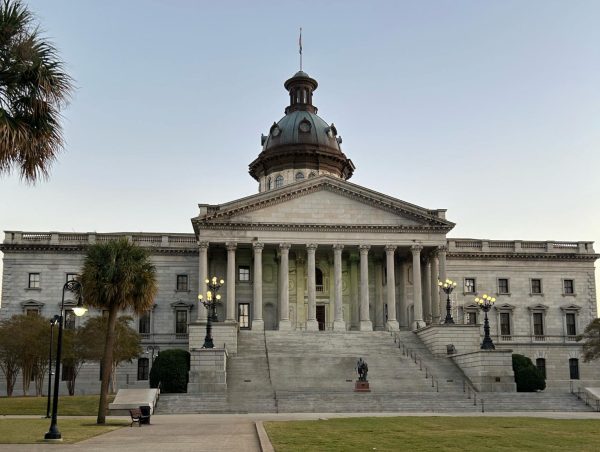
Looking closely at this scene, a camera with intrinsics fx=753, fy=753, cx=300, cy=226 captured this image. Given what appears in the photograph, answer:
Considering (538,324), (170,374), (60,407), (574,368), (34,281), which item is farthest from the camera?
(538,324)

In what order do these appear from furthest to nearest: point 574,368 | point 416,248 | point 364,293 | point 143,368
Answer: point 574,368
point 143,368
point 416,248
point 364,293

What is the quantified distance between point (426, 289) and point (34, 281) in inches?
1355

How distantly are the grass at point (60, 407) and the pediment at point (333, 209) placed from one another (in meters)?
22.4

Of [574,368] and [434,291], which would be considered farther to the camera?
[574,368]

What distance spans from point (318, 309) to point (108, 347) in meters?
36.0

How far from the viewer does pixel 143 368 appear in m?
64.5

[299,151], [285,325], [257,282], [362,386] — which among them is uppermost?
[299,151]

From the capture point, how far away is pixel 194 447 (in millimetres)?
20000

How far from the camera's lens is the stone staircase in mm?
40438

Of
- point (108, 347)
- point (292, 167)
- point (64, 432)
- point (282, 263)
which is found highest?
point (292, 167)

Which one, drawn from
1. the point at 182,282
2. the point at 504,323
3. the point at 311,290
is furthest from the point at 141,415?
the point at 504,323

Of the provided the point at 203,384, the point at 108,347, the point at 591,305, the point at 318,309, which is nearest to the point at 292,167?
the point at 318,309

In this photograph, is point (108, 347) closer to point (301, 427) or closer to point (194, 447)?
point (301, 427)

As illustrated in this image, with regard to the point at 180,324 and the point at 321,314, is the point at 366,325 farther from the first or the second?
the point at 180,324
